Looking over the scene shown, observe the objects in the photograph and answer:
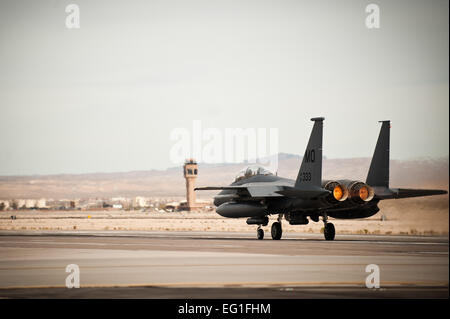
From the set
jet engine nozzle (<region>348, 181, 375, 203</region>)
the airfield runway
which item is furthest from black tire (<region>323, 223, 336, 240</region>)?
the airfield runway

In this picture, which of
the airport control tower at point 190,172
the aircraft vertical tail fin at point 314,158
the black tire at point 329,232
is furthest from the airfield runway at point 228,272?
the airport control tower at point 190,172

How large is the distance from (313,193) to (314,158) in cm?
172

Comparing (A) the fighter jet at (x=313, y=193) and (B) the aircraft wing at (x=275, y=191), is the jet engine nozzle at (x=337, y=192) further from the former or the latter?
(B) the aircraft wing at (x=275, y=191)

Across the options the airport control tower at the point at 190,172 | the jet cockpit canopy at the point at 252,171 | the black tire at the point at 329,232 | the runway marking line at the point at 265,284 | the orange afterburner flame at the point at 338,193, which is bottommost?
the runway marking line at the point at 265,284

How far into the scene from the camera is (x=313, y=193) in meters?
35.9

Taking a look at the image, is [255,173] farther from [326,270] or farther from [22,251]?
[326,270]

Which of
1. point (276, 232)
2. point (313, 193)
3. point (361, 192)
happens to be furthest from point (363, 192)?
point (276, 232)

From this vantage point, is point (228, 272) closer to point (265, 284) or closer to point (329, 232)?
point (265, 284)

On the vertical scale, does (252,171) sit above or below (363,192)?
above

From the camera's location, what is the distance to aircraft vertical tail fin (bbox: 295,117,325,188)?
3625cm

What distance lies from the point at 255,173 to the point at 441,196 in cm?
2544

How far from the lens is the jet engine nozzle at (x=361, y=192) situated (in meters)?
35.8
